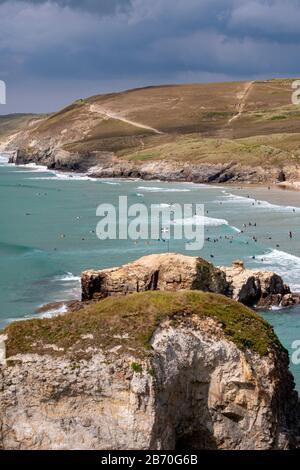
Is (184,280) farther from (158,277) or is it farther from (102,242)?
(102,242)

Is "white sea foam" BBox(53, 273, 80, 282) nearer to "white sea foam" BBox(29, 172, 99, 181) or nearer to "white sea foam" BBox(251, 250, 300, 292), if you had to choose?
"white sea foam" BBox(251, 250, 300, 292)

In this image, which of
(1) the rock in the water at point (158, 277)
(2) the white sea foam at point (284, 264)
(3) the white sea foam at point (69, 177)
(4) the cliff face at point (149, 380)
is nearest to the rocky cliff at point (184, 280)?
(1) the rock in the water at point (158, 277)

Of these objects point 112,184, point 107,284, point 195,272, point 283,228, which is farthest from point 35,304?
point 112,184

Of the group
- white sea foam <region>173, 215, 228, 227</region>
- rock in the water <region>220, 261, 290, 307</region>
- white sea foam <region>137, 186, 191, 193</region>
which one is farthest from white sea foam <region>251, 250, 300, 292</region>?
white sea foam <region>137, 186, 191, 193</region>

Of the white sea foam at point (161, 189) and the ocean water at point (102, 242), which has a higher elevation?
the white sea foam at point (161, 189)

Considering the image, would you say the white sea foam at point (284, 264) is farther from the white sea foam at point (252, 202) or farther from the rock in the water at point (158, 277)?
the white sea foam at point (252, 202)
